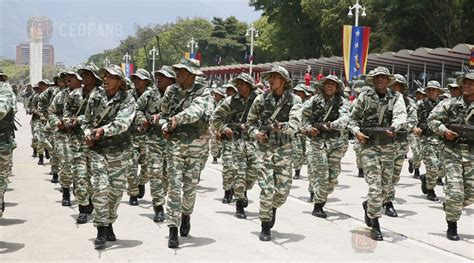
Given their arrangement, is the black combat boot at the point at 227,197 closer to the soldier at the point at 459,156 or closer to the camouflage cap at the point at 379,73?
the camouflage cap at the point at 379,73

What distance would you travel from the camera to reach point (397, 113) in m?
7.39

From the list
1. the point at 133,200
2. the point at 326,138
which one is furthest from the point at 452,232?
the point at 133,200

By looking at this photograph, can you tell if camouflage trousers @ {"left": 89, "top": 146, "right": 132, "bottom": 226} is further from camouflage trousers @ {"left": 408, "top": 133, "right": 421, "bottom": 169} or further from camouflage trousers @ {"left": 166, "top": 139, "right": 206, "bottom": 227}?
camouflage trousers @ {"left": 408, "top": 133, "right": 421, "bottom": 169}

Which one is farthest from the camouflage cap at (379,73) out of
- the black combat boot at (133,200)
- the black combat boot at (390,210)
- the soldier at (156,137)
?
the black combat boot at (133,200)

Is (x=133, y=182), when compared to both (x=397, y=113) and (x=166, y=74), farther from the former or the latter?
(x=397, y=113)

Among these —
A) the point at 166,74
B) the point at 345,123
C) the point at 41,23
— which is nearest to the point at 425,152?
the point at 345,123

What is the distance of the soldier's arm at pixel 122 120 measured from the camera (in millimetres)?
6301

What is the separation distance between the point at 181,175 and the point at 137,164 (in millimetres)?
2777

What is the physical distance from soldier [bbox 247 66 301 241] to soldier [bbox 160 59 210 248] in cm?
77

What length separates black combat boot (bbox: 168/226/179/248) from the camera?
255 inches

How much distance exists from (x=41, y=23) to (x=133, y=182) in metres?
131

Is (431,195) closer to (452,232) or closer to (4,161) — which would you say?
(452,232)

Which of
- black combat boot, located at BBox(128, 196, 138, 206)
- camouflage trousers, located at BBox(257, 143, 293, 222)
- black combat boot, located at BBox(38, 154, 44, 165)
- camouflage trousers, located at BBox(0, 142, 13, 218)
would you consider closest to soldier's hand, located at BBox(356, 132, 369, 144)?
camouflage trousers, located at BBox(257, 143, 293, 222)

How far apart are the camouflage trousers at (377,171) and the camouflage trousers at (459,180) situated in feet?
2.46
